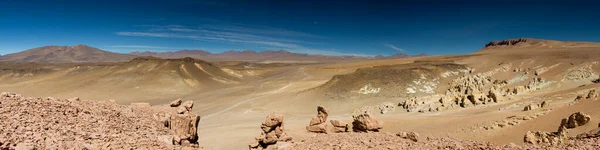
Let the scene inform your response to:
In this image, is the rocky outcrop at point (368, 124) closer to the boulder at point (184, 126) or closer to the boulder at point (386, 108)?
the boulder at point (184, 126)

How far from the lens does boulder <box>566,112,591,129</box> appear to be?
48.4ft

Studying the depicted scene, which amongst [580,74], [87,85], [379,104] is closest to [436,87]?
[379,104]

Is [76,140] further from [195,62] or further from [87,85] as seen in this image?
[195,62]

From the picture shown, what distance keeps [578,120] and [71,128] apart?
1858 cm

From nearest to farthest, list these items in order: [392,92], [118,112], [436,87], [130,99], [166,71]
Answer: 1. [118,112]
2. [392,92]
3. [436,87]
4. [130,99]
5. [166,71]

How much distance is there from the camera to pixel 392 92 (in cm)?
3925

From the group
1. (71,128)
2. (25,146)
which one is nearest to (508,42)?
(71,128)

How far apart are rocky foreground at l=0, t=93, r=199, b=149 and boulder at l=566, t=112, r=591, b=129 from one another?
15707mm

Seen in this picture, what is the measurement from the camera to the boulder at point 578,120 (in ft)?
48.4

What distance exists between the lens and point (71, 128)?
8.52m

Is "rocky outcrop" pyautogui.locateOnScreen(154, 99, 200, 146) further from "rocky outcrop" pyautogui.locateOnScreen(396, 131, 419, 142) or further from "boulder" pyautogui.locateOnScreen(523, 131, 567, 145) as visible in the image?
"boulder" pyautogui.locateOnScreen(523, 131, 567, 145)

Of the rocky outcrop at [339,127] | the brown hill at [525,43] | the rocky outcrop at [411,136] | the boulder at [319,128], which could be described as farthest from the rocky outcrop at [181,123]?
the brown hill at [525,43]

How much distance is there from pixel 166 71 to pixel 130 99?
1843 cm

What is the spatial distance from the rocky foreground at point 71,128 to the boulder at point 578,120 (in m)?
15.7
